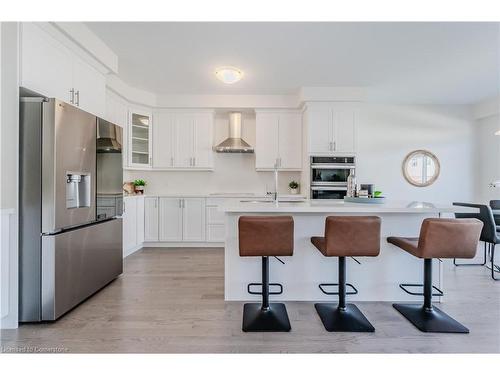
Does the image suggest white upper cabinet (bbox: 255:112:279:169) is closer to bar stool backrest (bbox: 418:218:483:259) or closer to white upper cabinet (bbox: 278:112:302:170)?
white upper cabinet (bbox: 278:112:302:170)

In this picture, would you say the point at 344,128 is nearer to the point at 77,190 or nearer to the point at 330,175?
the point at 330,175

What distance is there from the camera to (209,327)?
220cm

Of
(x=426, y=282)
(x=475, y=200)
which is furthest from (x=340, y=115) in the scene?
(x=475, y=200)

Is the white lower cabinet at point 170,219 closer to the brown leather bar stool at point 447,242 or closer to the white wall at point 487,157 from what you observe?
the brown leather bar stool at point 447,242

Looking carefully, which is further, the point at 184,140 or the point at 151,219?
the point at 184,140

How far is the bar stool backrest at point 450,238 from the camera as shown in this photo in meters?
2.12

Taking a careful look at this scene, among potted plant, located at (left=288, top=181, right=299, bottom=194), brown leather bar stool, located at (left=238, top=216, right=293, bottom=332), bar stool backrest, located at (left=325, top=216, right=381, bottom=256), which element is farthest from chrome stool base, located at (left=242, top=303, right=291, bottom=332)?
potted plant, located at (left=288, top=181, right=299, bottom=194)

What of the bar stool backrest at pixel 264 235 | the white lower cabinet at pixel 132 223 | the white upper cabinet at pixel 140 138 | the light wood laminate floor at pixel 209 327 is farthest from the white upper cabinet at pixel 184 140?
the bar stool backrest at pixel 264 235

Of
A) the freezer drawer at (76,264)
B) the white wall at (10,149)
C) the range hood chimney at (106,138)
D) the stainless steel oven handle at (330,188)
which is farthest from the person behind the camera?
the stainless steel oven handle at (330,188)

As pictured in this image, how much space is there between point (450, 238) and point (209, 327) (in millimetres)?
2024

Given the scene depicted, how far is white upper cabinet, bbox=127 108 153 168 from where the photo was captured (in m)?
4.76

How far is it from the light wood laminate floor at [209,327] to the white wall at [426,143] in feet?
9.39

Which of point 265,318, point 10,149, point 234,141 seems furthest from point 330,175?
point 10,149
